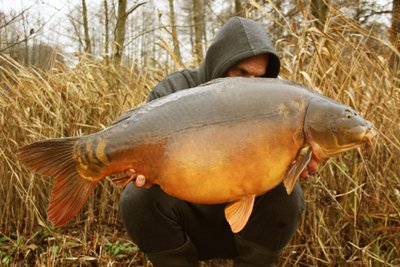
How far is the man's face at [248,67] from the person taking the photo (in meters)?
2.14

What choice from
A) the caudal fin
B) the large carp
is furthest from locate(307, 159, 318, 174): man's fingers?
the caudal fin

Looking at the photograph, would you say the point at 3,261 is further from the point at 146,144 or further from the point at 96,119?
the point at 146,144

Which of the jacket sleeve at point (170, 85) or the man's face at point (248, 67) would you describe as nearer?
the man's face at point (248, 67)

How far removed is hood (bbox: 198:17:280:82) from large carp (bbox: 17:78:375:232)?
599 millimetres

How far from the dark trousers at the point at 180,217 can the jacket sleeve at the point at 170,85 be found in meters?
0.49

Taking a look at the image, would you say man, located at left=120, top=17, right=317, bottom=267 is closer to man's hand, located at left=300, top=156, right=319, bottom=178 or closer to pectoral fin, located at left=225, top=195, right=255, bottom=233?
man's hand, located at left=300, top=156, right=319, bottom=178

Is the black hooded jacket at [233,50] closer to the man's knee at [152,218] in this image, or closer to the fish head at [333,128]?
the man's knee at [152,218]

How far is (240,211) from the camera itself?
147 centimetres

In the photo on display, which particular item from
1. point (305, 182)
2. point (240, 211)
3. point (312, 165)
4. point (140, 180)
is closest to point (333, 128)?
point (312, 165)

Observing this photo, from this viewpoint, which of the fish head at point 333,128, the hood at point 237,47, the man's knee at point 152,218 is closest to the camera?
the fish head at point 333,128

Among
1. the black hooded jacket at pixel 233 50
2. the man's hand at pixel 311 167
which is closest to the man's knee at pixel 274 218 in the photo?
the man's hand at pixel 311 167

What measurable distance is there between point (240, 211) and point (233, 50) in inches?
35.0

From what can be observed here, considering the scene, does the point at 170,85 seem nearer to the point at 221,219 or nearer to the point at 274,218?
the point at 221,219

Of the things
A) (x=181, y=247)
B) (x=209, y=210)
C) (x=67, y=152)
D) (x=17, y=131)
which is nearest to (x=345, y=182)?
(x=209, y=210)
